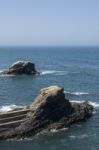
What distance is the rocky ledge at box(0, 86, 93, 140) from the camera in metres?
75.4

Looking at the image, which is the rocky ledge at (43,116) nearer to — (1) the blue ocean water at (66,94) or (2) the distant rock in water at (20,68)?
(1) the blue ocean water at (66,94)

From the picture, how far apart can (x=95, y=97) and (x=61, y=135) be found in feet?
115

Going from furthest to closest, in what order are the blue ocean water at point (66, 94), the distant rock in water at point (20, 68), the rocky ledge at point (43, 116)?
the distant rock in water at point (20, 68)
the rocky ledge at point (43, 116)
the blue ocean water at point (66, 94)

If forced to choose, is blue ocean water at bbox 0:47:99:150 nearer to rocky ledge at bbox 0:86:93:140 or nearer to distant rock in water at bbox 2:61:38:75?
rocky ledge at bbox 0:86:93:140

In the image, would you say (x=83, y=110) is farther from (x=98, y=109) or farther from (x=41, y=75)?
(x=41, y=75)

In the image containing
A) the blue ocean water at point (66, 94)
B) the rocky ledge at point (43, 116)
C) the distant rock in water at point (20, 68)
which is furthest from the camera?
the distant rock in water at point (20, 68)

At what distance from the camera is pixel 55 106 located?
8362 cm

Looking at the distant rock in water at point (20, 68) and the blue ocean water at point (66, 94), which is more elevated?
the distant rock in water at point (20, 68)

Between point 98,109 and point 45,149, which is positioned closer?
point 45,149

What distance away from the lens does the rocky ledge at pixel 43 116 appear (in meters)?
75.4

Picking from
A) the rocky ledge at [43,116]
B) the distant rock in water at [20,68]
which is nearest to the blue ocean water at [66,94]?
the rocky ledge at [43,116]

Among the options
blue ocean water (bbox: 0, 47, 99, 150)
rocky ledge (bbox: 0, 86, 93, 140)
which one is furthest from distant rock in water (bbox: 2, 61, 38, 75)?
rocky ledge (bbox: 0, 86, 93, 140)

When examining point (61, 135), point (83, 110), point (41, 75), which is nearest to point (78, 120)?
point (83, 110)

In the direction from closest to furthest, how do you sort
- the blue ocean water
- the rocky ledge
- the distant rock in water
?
the blue ocean water < the rocky ledge < the distant rock in water
